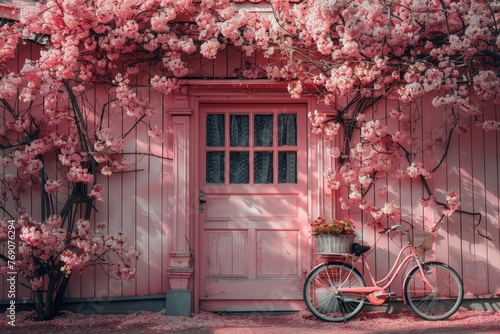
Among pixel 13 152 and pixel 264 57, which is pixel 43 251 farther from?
pixel 264 57

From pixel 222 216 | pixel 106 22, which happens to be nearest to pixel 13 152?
pixel 106 22

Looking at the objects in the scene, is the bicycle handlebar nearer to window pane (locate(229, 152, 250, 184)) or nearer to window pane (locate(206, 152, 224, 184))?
window pane (locate(229, 152, 250, 184))

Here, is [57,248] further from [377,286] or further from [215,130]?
[377,286]

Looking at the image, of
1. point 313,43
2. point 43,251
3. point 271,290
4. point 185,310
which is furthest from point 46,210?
point 313,43

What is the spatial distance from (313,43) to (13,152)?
11.4 ft

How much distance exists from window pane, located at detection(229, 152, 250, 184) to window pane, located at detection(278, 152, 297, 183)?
376 millimetres

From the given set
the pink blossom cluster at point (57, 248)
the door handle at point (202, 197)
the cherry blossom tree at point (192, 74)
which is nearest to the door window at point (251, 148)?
the door handle at point (202, 197)

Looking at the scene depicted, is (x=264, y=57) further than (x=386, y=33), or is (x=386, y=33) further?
(x=264, y=57)

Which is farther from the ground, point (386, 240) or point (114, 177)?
point (114, 177)

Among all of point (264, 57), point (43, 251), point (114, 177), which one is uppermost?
point (264, 57)

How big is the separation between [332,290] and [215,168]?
6.30 feet

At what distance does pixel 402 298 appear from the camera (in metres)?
8.95

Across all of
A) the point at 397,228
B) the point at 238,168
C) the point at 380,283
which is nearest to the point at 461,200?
the point at 397,228

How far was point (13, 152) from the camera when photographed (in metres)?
8.88
